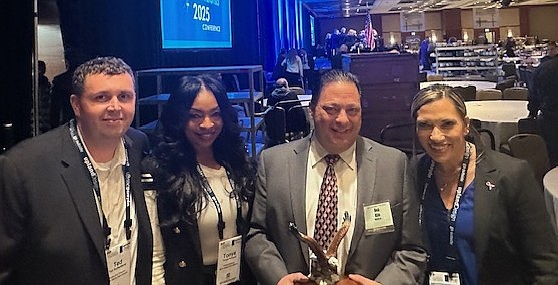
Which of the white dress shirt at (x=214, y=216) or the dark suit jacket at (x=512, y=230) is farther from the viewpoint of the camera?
the white dress shirt at (x=214, y=216)

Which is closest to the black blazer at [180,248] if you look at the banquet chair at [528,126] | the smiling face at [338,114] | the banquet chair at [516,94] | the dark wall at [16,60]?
the smiling face at [338,114]

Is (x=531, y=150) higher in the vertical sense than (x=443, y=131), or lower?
lower

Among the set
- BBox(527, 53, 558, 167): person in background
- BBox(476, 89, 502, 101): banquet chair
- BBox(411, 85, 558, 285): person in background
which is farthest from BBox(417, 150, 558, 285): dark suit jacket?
BBox(476, 89, 502, 101): banquet chair

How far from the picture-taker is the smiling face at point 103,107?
166 centimetres

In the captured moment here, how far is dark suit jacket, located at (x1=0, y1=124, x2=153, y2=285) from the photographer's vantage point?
1587mm

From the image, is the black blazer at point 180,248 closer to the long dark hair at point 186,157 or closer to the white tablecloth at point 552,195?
the long dark hair at point 186,157

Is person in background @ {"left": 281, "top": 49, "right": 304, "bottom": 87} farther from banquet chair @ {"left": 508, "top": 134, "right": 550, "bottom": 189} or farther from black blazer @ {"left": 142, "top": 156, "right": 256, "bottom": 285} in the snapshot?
black blazer @ {"left": 142, "top": 156, "right": 256, "bottom": 285}

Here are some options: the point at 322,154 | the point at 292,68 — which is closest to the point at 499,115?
the point at 292,68

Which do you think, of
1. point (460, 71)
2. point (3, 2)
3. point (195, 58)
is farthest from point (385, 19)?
point (3, 2)

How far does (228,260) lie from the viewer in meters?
1.93

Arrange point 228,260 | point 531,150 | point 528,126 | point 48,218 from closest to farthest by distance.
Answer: point 48,218 → point 228,260 → point 531,150 → point 528,126

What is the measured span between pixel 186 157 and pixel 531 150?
249cm

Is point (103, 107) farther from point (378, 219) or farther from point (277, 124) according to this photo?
point (277, 124)

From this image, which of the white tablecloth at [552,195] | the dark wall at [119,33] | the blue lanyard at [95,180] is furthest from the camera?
the white tablecloth at [552,195]
